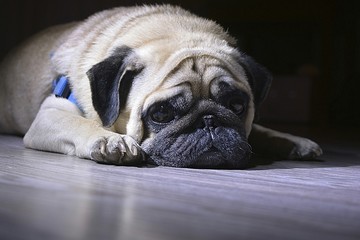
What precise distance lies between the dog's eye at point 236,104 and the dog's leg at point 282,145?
34 centimetres

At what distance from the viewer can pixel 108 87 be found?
5.89ft

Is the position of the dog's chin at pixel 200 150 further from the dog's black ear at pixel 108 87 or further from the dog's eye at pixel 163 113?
the dog's black ear at pixel 108 87

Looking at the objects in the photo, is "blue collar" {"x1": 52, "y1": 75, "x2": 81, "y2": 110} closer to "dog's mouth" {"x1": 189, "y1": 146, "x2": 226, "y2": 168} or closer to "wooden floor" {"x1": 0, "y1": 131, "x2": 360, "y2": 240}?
"wooden floor" {"x1": 0, "y1": 131, "x2": 360, "y2": 240}

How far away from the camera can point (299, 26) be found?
577 centimetres

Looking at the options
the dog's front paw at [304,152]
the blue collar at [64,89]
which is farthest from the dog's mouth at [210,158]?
the blue collar at [64,89]

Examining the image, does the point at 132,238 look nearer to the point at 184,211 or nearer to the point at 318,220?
the point at 184,211

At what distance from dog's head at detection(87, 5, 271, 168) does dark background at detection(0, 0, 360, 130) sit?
12.0ft

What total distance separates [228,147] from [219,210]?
0.60 meters

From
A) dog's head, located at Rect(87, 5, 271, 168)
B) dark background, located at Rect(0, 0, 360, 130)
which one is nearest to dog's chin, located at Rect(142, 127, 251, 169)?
dog's head, located at Rect(87, 5, 271, 168)

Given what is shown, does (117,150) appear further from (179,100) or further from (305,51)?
(305,51)

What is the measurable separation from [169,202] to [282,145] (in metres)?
1.02

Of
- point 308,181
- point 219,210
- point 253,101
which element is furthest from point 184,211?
point 253,101

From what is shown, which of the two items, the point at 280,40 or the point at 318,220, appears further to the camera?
Result: the point at 280,40

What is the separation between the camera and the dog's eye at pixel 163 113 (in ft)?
5.67
